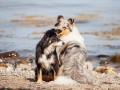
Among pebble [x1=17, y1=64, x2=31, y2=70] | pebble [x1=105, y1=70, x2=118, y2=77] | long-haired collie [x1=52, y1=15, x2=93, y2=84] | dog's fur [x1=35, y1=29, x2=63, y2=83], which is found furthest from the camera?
pebble [x1=17, y1=64, x2=31, y2=70]

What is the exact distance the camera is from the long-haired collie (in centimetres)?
1198

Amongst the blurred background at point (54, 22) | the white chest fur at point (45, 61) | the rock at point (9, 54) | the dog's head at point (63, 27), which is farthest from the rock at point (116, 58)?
the white chest fur at point (45, 61)

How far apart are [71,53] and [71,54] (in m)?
0.03

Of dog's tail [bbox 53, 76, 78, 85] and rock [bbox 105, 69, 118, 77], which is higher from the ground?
dog's tail [bbox 53, 76, 78, 85]

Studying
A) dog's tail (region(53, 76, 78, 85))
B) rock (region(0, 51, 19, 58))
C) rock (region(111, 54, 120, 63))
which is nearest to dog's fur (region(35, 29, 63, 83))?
dog's tail (region(53, 76, 78, 85))

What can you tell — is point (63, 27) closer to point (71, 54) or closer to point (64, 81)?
point (71, 54)

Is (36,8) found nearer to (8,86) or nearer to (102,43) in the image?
(102,43)

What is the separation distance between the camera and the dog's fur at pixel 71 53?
11992 millimetres

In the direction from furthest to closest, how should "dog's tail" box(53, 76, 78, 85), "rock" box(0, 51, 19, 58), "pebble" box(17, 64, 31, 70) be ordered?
"rock" box(0, 51, 19, 58), "pebble" box(17, 64, 31, 70), "dog's tail" box(53, 76, 78, 85)

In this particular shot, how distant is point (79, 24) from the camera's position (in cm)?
3153

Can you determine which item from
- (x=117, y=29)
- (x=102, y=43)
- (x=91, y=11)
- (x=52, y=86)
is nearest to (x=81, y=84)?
(x=52, y=86)

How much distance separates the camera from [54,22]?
31.5 metres

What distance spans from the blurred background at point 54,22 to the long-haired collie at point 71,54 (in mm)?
9183

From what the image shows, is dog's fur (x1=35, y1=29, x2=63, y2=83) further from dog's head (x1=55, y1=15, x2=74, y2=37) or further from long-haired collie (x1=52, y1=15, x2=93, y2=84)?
dog's head (x1=55, y1=15, x2=74, y2=37)
